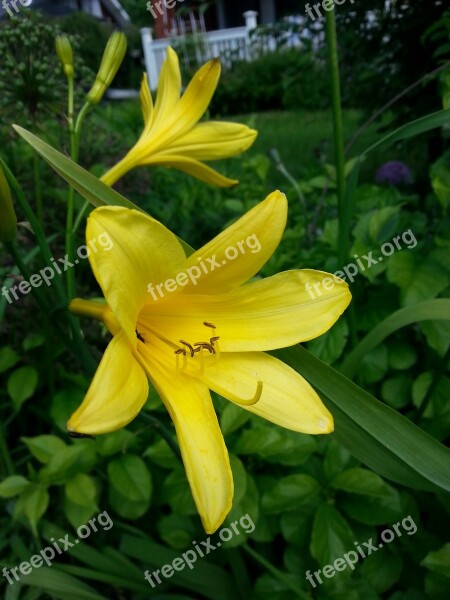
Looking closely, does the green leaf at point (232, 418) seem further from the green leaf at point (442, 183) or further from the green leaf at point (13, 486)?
the green leaf at point (442, 183)

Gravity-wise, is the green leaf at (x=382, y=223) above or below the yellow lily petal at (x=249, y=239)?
below

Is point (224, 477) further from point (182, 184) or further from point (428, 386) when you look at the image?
point (182, 184)

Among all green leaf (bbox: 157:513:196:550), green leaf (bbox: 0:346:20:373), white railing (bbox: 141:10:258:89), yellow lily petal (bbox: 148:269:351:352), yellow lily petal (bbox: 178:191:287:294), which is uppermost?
white railing (bbox: 141:10:258:89)

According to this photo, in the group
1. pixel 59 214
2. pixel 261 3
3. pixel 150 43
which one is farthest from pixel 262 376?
pixel 261 3

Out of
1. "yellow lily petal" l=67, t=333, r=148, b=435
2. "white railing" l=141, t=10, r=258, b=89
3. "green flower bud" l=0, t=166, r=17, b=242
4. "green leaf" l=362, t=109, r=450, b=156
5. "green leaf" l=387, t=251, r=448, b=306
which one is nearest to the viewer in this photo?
"yellow lily petal" l=67, t=333, r=148, b=435

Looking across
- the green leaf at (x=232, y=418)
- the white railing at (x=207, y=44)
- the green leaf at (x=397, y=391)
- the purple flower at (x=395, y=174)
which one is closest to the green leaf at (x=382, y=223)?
the green leaf at (x=397, y=391)

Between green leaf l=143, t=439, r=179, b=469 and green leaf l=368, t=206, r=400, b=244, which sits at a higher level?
green leaf l=368, t=206, r=400, b=244

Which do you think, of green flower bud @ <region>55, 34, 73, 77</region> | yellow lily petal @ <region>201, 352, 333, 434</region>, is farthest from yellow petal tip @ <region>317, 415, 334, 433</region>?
green flower bud @ <region>55, 34, 73, 77</region>

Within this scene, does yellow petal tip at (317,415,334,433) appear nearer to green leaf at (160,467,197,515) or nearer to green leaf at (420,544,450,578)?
green leaf at (420,544,450,578)

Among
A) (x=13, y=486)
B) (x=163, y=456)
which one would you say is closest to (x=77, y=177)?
(x=163, y=456)

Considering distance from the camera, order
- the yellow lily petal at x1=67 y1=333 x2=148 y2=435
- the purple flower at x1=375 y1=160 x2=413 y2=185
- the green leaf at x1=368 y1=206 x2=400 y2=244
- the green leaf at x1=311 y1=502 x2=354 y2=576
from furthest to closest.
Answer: the purple flower at x1=375 y1=160 x2=413 y2=185 → the green leaf at x1=368 y1=206 x2=400 y2=244 → the green leaf at x1=311 y1=502 x2=354 y2=576 → the yellow lily petal at x1=67 y1=333 x2=148 y2=435
